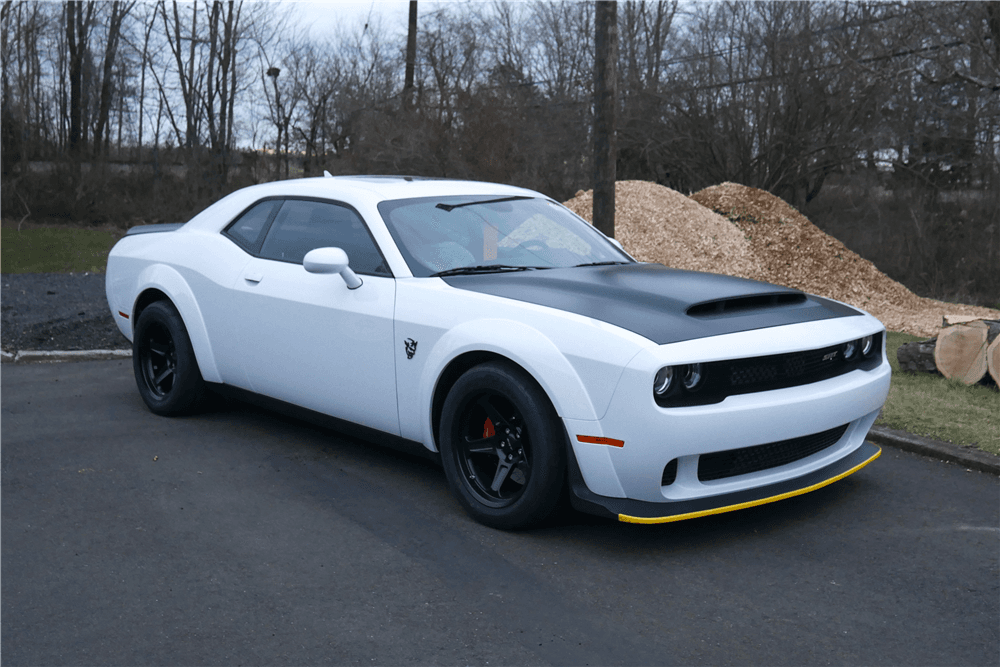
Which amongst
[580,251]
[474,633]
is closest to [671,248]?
[580,251]

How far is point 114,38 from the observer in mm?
31719

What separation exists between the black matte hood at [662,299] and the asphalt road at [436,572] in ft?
3.13

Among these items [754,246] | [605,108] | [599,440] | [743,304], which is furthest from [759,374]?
[754,246]

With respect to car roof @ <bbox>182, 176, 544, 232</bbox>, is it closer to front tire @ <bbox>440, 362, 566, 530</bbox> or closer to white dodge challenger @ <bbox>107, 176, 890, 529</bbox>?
white dodge challenger @ <bbox>107, 176, 890, 529</bbox>

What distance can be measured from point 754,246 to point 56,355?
396 inches

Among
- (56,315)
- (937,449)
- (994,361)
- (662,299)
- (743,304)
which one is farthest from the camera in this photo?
(56,315)

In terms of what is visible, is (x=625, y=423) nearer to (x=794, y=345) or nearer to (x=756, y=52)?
(x=794, y=345)

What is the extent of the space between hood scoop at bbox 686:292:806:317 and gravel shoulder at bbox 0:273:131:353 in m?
6.69

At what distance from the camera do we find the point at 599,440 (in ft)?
12.1

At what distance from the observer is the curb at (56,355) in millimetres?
8359

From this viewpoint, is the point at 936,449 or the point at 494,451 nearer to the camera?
the point at 494,451

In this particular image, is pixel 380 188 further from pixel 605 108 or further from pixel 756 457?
pixel 605 108

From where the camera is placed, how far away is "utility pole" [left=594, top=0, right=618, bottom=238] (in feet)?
35.1

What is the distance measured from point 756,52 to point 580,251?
17315 millimetres
